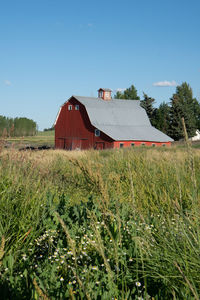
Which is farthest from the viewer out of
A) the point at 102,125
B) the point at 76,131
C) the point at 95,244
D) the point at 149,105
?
the point at 149,105

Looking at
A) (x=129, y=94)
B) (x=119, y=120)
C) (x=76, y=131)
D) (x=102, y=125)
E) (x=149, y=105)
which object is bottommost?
(x=76, y=131)

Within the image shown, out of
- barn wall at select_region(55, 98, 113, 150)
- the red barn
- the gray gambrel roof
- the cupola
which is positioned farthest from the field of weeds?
the cupola

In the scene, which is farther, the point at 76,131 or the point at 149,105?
the point at 149,105

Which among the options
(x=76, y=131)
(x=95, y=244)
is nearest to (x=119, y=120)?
(x=76, y=131)

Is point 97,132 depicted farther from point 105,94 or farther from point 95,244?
point 95,244

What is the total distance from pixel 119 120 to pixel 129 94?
29.9 meters

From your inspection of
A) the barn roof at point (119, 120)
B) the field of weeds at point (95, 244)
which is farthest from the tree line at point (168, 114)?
the field of weeds at point (95, 244)

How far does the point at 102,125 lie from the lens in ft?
107

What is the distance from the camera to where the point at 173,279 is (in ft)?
8.13

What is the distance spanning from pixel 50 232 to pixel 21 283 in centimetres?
116

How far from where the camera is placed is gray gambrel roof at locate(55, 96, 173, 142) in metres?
32.1

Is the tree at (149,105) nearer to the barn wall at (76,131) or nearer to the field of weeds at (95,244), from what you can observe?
the barn wall at (76,131)

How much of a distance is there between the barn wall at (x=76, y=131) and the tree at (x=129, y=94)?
27894 millimetres

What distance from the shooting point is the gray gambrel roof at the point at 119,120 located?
3212 cm
